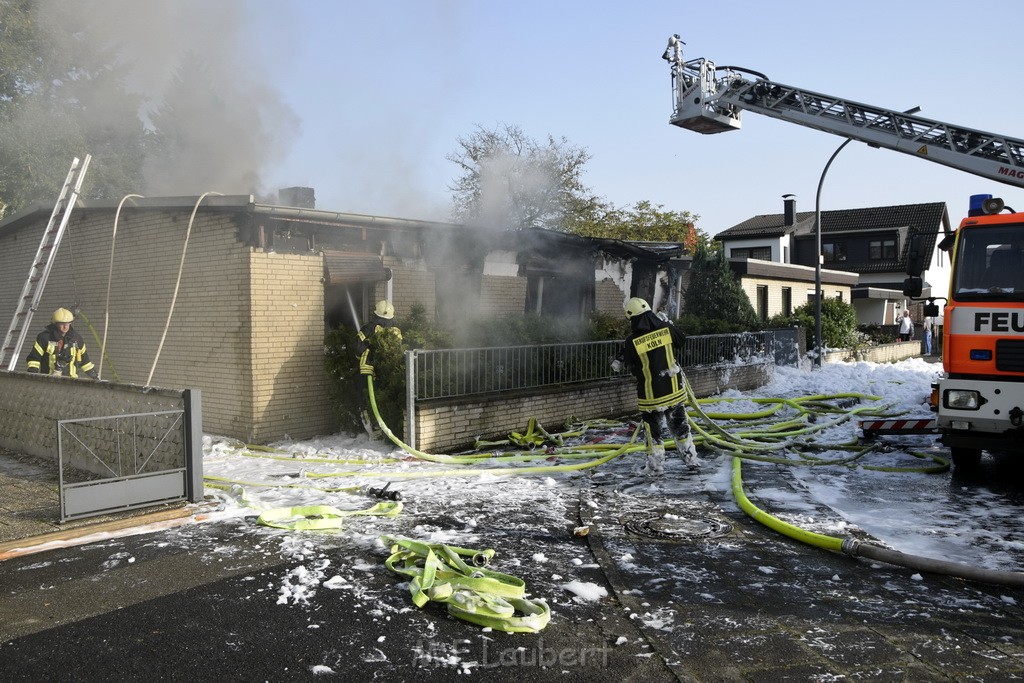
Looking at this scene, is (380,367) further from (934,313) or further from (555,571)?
(934,313)

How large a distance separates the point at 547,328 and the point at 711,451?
11.4ft

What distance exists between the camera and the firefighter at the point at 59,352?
9883 millimetres

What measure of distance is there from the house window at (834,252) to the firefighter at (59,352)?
143ft

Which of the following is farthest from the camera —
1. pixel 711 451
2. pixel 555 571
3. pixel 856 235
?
pixel 856 235

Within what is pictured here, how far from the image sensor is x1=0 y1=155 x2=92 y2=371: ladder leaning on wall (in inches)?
377

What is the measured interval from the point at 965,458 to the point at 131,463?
8685 millimetres

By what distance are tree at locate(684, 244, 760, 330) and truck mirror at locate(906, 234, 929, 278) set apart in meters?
11.0

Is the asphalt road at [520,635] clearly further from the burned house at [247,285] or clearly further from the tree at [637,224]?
the tree at [637,224]

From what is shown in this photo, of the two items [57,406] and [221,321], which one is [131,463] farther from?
[221,321]

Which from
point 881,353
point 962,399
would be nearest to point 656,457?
point 962,399

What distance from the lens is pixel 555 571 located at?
4973mm

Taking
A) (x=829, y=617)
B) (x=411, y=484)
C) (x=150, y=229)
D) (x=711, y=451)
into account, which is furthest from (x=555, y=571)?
(x=150, y=229)

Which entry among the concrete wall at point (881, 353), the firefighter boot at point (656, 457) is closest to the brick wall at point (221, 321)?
the firefighter boot at point (656, 457)

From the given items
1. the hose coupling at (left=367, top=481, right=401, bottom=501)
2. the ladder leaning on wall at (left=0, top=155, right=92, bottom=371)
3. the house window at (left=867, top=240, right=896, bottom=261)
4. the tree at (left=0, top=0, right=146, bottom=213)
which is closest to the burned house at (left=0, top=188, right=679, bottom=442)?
the ladder leaning on wall at (left=0, top=155, right=92, bottom=371)
